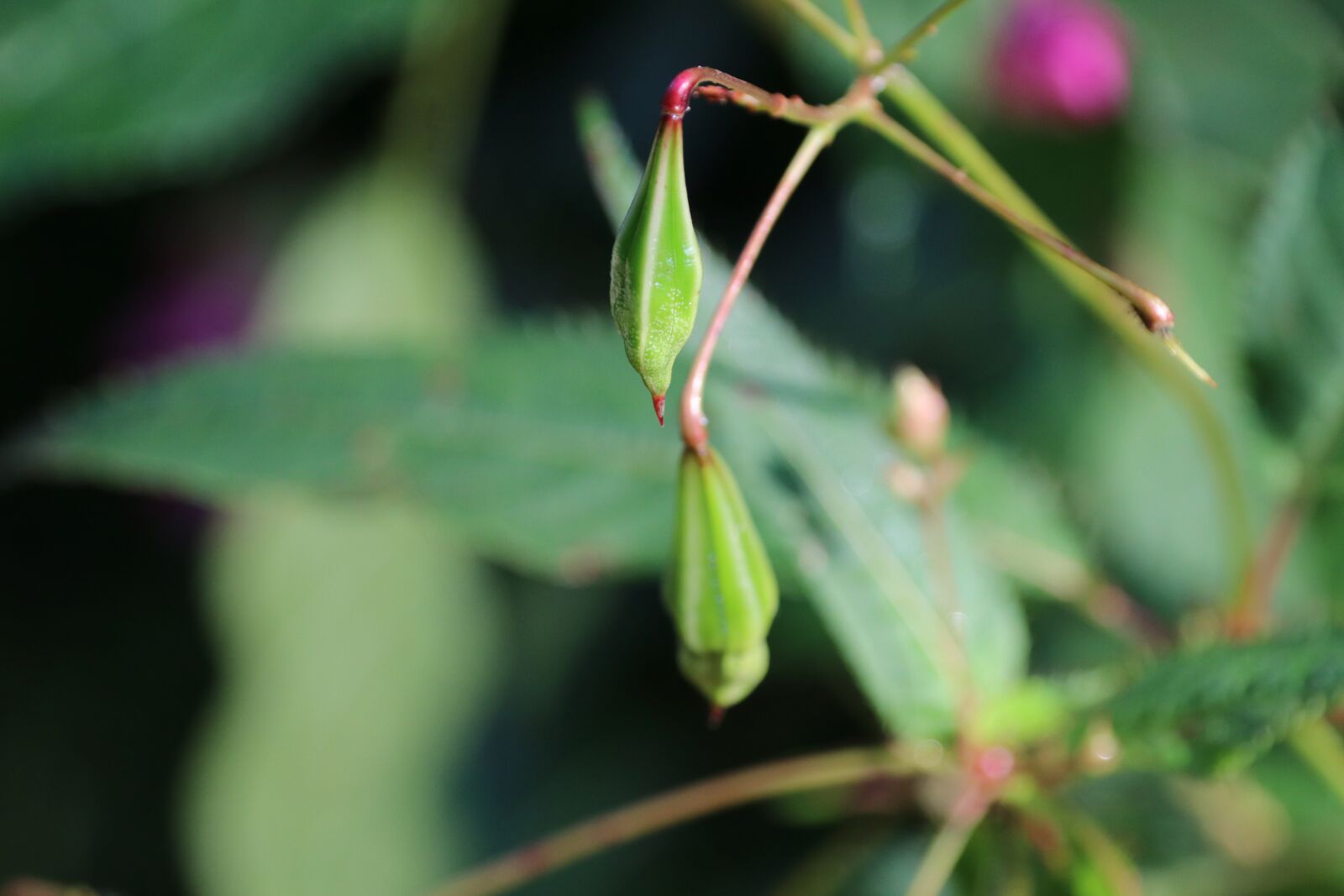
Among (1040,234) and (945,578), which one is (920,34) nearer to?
(1040,234)

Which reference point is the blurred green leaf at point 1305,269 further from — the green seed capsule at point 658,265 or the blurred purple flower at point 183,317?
the blurred purple flower at point 183,317

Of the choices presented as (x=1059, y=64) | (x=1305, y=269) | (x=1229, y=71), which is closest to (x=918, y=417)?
(x=1305, y=269)

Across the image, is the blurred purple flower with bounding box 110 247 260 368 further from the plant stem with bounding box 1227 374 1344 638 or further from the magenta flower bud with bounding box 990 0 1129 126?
the plant stem with bounding box 1227 374 1344 638

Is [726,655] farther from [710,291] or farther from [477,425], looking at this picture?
[477,425]

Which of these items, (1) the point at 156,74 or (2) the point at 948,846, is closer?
(2) the point at 948,846

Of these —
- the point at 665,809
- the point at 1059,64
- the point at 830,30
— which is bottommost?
the point at 665,809

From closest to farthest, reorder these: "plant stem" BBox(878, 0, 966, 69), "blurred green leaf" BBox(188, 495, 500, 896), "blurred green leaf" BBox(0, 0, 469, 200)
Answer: "plant stem" BBox(878, 0, 966, 69)
"blurred green leaf" BBox(0, 0, 469, 200)
"blurred green leaf" BBox(188, 495, 500, 896)

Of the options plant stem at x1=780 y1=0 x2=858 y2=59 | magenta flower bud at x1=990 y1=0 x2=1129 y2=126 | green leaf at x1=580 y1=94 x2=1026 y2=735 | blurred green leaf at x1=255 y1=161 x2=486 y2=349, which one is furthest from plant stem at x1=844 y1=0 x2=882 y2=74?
blurred green leaf at x1=255 y1=161 x2=486 y2=349
